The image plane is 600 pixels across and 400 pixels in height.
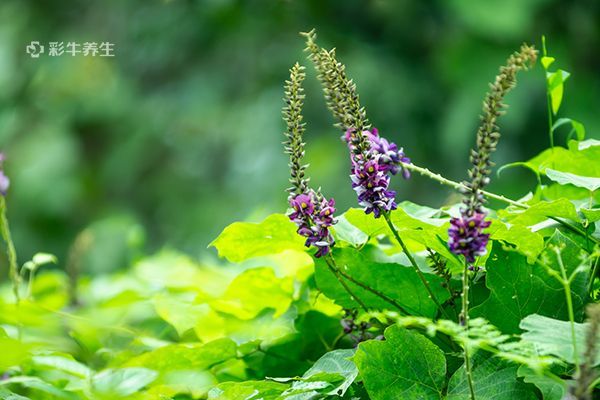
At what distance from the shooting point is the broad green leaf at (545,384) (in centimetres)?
74

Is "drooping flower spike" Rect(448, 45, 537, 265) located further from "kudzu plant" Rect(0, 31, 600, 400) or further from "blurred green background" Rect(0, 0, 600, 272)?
"blurred green background" Rect(0, 0, 600, 272)

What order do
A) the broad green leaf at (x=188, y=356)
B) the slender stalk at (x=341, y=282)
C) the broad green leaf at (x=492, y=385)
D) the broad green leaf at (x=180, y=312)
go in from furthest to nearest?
the broad green leaf at (x=180, y=312)
the broad green leaf at (x=188, y=356)
the slender stalk at (x=341, y=282)
the broad green leaf at (x=492, y=385)

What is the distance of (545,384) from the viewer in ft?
2.46

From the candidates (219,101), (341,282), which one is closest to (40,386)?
(341,282)

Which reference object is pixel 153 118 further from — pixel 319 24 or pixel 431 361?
pixel 431 361

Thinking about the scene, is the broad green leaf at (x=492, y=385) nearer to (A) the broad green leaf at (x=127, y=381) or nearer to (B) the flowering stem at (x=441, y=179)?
(B) the flowering stem at (x=441, y=179)

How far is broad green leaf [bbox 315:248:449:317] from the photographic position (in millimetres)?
935

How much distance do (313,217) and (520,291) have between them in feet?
0.75

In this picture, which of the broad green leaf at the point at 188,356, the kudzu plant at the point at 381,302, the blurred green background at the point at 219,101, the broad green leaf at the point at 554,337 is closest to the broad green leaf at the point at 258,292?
the kudzu plant at the point at 381,302

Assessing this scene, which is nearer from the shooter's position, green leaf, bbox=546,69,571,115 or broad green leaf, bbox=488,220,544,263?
broad green leaf, bbox=488,220,544,263

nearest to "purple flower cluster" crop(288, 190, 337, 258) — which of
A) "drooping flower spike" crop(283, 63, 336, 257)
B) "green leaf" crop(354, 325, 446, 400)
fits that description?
"drooping flower spike" crop(283, 63, 336, 257)

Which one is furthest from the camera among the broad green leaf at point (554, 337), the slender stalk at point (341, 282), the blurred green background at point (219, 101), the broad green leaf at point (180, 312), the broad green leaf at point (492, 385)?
the blurred green background at point (219, 101)

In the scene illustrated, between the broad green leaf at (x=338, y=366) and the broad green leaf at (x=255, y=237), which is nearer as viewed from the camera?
the broad green leaf at (x=338, y=366)

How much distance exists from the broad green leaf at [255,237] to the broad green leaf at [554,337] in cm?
33
